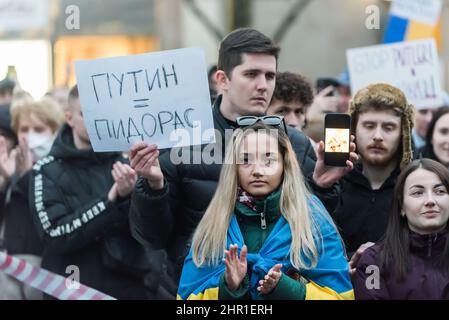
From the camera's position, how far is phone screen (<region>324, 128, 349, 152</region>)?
5016 millimetres

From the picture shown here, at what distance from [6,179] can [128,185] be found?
1.32 meters

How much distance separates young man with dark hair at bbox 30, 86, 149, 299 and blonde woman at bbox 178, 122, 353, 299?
4.50ft

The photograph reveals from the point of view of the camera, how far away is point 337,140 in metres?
5.02

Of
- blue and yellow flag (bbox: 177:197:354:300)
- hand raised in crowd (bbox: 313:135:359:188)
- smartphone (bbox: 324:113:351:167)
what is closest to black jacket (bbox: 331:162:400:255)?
hand raised in crowd (bbox: 313:135:359:188)

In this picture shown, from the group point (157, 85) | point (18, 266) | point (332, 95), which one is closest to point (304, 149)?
point (157, 85)

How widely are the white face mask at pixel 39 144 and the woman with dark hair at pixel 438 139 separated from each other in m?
2.44

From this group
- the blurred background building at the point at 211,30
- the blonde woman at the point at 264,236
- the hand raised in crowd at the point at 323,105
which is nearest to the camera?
the blonde woman at the point at 264,236

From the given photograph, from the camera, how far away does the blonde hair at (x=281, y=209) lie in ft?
15.1

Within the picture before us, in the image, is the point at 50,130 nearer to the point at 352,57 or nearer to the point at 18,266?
the point at 18,266

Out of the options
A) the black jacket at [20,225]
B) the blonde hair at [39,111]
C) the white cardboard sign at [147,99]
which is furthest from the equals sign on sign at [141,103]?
the blonde hair at [39,111]

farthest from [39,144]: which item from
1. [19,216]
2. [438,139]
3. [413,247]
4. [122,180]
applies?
[413,247]

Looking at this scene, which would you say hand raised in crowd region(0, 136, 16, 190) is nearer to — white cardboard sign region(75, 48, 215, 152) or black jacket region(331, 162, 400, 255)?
white cardboard sign region(75, 48, 215, 152)

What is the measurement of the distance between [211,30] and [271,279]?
14.7 m

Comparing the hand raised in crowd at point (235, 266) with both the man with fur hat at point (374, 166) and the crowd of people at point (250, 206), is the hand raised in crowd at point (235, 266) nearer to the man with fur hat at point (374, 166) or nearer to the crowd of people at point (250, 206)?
the crowd of people at point (250, 206)
